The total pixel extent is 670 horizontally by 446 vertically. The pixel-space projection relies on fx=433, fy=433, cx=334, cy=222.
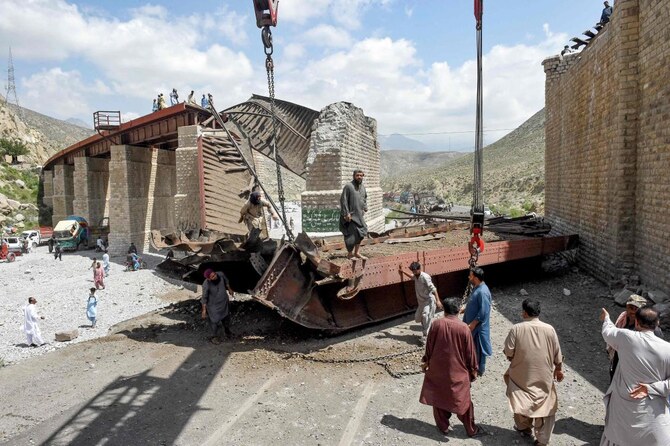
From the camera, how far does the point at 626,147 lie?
782 centimetres

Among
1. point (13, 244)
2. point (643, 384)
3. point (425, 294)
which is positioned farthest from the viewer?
point (13, 244)

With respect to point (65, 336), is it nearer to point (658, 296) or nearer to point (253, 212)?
point (253, 212)

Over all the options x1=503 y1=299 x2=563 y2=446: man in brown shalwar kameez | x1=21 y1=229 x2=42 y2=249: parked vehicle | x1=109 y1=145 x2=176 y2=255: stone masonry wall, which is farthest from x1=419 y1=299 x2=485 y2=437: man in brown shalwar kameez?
x1=21 y1=229 x2=42 y2=249: parked vehicle

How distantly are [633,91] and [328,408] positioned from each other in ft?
24.7

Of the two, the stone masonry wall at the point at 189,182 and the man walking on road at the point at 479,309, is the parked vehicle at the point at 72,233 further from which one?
the man walking on road at the point at 479,309

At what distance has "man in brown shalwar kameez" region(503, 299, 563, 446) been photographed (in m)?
3.56

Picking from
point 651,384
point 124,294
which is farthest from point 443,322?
point 124,294

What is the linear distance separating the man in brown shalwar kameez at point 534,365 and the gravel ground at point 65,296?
8.64 m

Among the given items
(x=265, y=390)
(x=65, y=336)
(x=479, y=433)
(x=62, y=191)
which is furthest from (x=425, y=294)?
(x=62, y=191)

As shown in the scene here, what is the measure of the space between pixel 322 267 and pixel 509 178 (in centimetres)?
4087

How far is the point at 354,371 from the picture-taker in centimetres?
576

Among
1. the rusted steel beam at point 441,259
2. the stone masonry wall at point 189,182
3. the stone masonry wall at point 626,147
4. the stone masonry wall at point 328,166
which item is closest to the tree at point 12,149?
the stone masonry wall at point 189,182

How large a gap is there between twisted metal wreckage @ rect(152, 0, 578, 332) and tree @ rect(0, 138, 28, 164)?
40.4m

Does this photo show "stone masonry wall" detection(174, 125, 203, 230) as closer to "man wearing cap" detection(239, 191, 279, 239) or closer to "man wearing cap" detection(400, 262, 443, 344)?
"man wearing cap" detection(239, 191, 279, 239)
